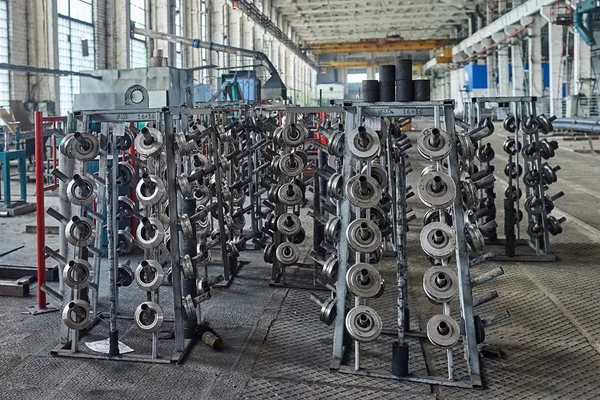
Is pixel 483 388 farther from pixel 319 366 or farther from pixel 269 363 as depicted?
pixel 269 363

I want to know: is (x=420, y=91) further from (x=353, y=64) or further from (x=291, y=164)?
(x=353, y=64)

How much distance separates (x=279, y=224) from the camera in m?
5.11

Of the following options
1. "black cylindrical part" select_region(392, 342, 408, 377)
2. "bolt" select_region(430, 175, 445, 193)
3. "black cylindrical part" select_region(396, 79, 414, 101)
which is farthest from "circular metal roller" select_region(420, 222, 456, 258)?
"black cylindrical part" select_region(396, 79, 414, 101)

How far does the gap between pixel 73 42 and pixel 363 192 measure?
13428mm

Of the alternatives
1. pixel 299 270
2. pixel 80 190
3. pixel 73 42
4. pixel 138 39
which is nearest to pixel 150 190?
pixel 80 190

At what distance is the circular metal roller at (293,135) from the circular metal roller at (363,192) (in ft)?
5.12

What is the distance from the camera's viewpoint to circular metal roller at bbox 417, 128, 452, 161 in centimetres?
331

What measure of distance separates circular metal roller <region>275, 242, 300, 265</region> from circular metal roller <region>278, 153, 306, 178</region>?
650 mm

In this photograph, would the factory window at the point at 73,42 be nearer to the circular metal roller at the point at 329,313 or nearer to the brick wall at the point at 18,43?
the brick wall at the point at 18,43

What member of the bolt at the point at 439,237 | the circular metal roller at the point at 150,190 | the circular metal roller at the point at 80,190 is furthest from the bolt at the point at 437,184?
the circular metal roller at the point at 80,190

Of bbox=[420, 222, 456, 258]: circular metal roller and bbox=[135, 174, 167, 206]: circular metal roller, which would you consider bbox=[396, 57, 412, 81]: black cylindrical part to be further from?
bbox=[135, 174, 167, 206]: circular metal roller

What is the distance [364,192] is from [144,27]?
1633 cm

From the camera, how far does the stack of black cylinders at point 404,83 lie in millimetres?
3648

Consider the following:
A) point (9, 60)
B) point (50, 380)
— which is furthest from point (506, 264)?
point (9, 60)
